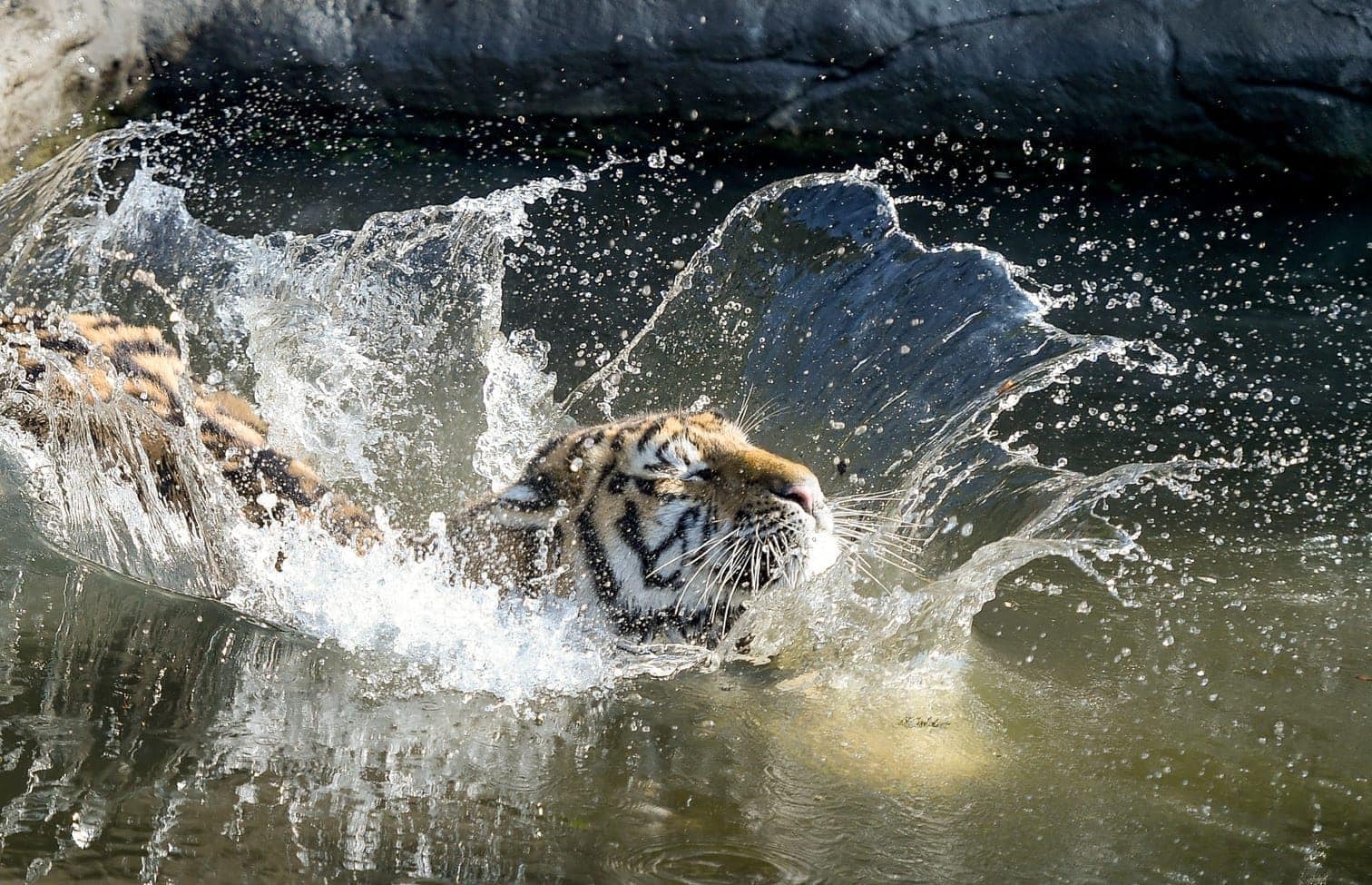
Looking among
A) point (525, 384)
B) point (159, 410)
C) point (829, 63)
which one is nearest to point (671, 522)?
point (525, 384)

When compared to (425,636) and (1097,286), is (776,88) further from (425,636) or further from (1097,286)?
(425,636)

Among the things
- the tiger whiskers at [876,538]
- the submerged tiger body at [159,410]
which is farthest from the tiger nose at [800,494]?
the submerged tiger body at [159,410]

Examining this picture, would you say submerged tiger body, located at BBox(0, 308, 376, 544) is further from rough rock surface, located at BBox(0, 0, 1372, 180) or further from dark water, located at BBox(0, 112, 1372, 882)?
rough rock surface, located at BBox(0, 0, 1372, 180)

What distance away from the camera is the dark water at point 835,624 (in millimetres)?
2262

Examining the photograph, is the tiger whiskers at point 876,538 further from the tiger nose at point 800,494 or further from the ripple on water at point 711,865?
the ripple on water at point 711,865

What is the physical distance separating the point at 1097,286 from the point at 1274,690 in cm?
261

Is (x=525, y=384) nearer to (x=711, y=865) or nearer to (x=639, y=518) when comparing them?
(x=639, y=518)

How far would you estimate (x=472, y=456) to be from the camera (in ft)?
14.1

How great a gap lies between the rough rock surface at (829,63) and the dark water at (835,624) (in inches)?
25.1

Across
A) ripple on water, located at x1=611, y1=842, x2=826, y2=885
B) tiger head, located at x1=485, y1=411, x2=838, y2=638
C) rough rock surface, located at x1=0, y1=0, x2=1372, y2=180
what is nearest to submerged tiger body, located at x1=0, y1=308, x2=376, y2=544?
tiger head, located at x1=485, y1=411, x2=838, y2=638

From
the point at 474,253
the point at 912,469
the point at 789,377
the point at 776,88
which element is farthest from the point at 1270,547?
the point at 776,88

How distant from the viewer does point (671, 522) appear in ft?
10.2

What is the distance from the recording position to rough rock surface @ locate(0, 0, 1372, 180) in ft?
19.8

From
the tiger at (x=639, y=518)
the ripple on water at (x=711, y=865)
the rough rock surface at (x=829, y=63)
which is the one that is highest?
the rough rock surface at (x=829, y=63)
